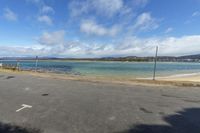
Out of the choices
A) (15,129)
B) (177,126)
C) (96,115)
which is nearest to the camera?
(15,129)

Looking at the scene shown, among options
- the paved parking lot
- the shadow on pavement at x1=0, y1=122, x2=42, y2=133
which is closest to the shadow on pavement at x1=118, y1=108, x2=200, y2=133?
the paved parking lot

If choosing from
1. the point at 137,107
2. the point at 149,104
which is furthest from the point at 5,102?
the point at 149,104

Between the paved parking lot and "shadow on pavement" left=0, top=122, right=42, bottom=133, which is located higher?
the paved parking lot

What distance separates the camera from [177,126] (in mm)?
5691

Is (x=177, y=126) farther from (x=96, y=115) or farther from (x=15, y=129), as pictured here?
(x=15, y=129)

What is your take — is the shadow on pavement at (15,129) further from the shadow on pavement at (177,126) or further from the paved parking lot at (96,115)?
the shadow on pavement at (177,126)

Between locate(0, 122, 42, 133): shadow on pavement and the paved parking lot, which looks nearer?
locate(0, 122, 42, 133): shadow on pavement

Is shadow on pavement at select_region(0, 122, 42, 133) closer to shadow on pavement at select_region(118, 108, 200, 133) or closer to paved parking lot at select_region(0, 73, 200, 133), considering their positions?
paved parking lot at select_region(0, 73, 200, 133)

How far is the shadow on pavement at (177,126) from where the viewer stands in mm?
5324

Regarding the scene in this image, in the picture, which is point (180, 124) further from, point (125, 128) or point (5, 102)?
point (5, 102)

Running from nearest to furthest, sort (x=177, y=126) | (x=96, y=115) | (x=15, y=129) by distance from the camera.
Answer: (x=15, y=129) → (x=177, y=126) → (x=96, y=115)

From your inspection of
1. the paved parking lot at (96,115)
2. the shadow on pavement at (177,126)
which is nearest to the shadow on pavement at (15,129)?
the paved parking lot at (96,115)

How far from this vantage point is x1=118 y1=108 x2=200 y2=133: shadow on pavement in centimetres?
532

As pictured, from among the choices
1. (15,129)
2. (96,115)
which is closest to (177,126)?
(96,115)
